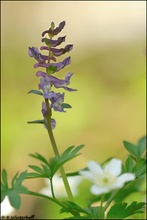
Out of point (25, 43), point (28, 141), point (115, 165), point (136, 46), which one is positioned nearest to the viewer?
point (115, 165)

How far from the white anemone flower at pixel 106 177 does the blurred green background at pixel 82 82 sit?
0.89 metres

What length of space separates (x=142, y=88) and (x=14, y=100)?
0.56m

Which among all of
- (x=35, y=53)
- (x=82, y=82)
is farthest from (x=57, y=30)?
(x=82, y=82)

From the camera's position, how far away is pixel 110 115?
Answer: 6.77 feet

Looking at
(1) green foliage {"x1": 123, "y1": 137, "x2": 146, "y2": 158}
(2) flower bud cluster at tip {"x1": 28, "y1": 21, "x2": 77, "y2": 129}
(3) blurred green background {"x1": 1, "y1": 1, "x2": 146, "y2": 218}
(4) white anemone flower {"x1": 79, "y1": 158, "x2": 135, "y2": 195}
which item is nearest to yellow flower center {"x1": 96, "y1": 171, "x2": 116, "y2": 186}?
(4) white anemone flower {"x1": 79, "y1": 158, "x2": 135, "y2": 195}

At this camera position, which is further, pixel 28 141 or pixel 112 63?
pixel 112 63

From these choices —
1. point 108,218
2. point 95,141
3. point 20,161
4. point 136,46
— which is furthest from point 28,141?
point 108,218

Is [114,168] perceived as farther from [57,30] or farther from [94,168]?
[57,30]

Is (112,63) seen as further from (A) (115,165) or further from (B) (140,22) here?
(A) (115,165)

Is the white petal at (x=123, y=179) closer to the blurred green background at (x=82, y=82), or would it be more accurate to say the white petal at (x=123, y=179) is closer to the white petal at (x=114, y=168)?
the white petal at (x=114, y=168)

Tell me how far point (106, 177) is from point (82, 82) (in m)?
1.62

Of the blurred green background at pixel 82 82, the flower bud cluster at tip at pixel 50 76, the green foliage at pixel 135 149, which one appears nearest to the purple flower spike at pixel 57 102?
the flower bud cluster at tip at pixel 50 76

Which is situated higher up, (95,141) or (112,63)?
(112,63)

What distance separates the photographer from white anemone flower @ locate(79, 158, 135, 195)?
0.55 m
